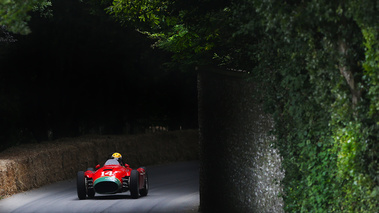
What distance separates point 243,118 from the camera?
1313 centimetres

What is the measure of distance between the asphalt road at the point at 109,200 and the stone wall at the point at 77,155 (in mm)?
518

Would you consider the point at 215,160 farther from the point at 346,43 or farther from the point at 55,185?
the point at 55,185

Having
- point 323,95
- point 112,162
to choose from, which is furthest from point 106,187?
point 323,95

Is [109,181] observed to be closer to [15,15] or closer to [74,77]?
[15,15]

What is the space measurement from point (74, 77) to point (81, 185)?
1847 cm

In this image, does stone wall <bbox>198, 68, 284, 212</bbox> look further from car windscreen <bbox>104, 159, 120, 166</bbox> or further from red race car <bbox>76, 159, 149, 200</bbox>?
car windscreen <bbox>104, 159, 120, 166</bbox>

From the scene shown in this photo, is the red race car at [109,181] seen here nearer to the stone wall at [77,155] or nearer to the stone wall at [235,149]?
the stone wall at [77,155]

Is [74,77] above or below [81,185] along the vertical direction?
above

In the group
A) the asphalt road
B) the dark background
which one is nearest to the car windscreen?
the asphalt road

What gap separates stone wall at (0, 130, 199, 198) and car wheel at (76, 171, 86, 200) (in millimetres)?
2760

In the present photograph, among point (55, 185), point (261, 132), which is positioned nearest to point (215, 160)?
point (261, 132)

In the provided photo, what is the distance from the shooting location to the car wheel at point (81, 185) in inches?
905

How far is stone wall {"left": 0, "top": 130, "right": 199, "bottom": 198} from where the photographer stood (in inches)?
1014

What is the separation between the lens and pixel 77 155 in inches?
1248
